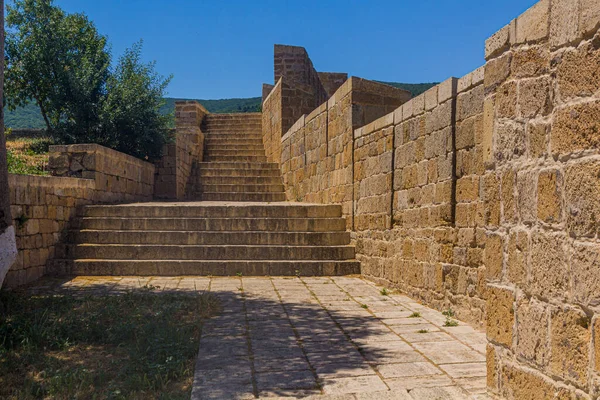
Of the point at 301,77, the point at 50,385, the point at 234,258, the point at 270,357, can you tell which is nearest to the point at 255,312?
the point at 270,357

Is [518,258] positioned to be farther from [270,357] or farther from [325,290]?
[325,290]

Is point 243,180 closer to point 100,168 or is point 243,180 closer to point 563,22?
point 100,168

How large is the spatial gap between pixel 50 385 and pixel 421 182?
14.5ft

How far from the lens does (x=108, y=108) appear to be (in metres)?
12.7

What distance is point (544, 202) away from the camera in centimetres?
260

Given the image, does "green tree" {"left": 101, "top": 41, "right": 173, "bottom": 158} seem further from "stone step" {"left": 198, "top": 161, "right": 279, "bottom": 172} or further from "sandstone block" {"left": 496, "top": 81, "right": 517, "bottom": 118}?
"sandstone block" {"left": 496, "top": 81, "right": 517, "bottom": 118}

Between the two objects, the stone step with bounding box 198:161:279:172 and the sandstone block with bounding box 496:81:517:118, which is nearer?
the sandstone block with bounding box 496:81:517:118

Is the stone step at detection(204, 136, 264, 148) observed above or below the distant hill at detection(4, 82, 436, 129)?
below

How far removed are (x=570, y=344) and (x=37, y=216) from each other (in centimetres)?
754

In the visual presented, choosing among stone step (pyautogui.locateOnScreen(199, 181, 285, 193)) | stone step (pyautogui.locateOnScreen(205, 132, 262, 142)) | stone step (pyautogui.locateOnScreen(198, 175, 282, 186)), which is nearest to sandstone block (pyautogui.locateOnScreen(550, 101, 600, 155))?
stone step (pyautogui.locateOnScreen(199, 181, 285, 193))

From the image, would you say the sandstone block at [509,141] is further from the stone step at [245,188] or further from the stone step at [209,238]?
the stone step at [245,188]

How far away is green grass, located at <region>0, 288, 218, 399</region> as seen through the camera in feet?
11.2

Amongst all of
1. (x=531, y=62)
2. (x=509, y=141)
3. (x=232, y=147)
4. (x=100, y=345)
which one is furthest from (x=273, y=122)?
(x=531, y=62)

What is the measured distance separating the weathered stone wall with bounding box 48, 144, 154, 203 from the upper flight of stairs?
7.61 feet
